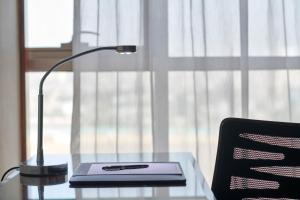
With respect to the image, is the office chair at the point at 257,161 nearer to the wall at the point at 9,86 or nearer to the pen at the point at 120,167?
the pen at the point at 120,167

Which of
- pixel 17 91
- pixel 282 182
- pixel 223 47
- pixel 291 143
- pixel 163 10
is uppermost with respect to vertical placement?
pixel 163 10

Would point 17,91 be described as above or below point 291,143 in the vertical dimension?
above

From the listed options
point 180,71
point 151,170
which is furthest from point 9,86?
point 151,170

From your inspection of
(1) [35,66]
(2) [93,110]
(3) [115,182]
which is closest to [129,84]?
(2) [93,110]

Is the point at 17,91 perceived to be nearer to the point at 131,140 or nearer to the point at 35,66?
the point at 35,66

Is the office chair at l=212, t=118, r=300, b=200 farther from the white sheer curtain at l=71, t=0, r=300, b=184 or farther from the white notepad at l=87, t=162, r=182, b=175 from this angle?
the white sheer curtain at l=71, t=0, r=300, b=184

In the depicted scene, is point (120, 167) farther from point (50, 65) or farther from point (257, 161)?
point (50, 65)

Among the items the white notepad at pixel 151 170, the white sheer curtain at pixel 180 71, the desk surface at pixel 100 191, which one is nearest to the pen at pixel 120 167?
the white notepad at pixel 151 170

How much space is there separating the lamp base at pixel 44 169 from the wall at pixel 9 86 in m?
1.13

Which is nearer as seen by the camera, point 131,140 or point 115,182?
point 115,182

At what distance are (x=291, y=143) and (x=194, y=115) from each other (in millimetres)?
1363

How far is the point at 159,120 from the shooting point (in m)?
2.67

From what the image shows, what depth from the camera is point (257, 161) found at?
1375mm

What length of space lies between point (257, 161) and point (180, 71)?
134 cm
